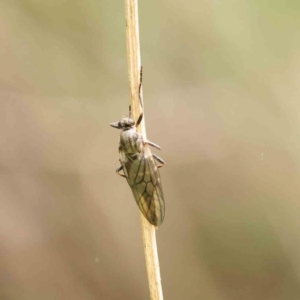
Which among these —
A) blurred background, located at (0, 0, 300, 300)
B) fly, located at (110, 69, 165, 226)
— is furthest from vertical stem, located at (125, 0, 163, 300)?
blurred background, located at (0, 0, 300, 300)

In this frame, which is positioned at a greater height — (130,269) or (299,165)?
(299,165)

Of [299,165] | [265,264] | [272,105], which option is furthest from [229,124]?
[265,264]

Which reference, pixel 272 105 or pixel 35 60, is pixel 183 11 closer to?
pixel 272 105

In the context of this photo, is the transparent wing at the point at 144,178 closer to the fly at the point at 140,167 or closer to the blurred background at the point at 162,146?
the fly at the point at 140,167

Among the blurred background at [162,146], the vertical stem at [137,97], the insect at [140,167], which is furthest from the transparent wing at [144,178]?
the blurred background at [162,146]

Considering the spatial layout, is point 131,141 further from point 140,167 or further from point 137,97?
point 137,97

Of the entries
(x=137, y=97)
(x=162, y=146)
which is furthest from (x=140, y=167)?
(x=162, y=146)
